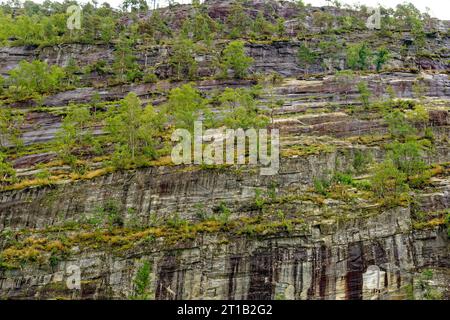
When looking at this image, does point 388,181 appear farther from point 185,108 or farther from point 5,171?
point 5,171

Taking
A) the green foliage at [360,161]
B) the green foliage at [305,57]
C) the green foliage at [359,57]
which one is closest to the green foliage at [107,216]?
the green foliage at [360,161]

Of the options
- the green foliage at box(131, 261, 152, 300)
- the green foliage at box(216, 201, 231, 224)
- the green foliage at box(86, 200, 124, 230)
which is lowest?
the green foliage at box(131, 261, 152, 300)

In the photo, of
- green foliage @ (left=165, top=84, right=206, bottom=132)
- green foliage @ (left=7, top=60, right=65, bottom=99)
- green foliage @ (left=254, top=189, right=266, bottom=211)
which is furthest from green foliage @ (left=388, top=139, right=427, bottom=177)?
green foliage @ (left=7, top=60, right=65, bottom=99)

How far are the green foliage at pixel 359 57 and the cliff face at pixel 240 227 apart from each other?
19.5m

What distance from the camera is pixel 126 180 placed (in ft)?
171

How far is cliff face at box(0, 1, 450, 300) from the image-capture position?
42719mm

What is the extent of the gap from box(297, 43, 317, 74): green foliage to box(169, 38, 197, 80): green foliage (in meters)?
15.9

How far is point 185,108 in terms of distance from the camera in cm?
6112

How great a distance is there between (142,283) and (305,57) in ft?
172

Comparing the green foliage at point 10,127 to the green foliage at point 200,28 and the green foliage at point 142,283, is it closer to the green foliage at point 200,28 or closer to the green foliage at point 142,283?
the green foliage at point 142,283

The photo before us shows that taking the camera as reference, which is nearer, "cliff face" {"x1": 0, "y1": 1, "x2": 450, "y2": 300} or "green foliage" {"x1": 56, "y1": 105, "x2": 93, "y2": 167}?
"cliff face" {"x1": 0, "y1": 1, "x2": 450, "y2": 300}

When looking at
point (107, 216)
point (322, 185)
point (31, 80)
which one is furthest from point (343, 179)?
point (31, 80)

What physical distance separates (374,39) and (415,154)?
45.1 m

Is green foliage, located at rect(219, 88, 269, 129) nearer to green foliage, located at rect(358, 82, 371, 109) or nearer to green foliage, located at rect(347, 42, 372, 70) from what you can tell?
green foliage, located at rect(358, 82, 371, 109)
